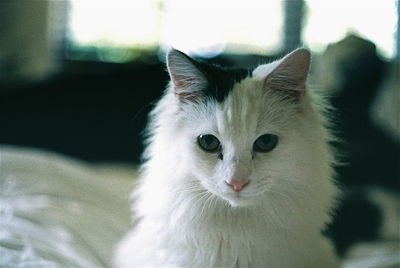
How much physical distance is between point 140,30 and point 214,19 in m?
0.54

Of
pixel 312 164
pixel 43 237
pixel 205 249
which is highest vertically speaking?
pixel 312 164

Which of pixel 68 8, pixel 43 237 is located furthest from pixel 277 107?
pixel 68 8

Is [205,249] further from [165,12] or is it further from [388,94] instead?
[165,12]

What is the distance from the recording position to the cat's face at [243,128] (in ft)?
3.34

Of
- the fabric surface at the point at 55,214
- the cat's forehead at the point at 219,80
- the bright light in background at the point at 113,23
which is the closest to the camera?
the cat's forehead at the point at 219,80

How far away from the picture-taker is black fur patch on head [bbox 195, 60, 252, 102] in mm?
1104

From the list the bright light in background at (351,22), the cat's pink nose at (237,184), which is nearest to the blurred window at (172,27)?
the bright light in background at (351,22)

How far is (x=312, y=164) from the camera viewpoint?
110 cm

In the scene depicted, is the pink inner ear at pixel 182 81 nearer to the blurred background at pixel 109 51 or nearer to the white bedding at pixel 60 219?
the white bedding at pixel 60 219

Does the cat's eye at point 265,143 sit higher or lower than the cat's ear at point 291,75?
lower

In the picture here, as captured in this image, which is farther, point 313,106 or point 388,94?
point 388,94

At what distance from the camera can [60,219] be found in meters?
1.52

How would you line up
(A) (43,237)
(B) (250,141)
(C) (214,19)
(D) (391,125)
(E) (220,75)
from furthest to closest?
(C) (214,19), (D) (391,125), (A) (43,237), (E) (220,75), (B) (250,141)

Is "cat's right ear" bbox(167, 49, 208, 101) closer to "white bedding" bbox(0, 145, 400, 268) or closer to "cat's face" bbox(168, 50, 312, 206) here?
"cat's face" bbox(168, 50, 312, 206)
